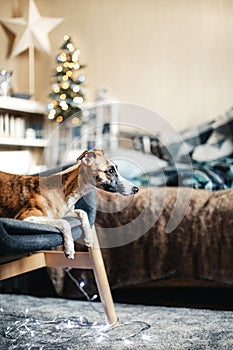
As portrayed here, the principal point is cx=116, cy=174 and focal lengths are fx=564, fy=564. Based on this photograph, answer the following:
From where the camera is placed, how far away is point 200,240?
8.57ft

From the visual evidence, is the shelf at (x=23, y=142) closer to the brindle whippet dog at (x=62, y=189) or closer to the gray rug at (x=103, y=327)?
the gray rug at (x=103, y=327)

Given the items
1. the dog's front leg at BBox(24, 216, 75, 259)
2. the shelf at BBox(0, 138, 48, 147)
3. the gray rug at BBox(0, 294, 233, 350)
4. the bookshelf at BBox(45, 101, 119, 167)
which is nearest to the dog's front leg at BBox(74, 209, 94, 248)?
the dog's front leg at BBox(24, 216, 75, 259)

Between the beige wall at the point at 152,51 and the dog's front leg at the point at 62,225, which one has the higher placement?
the beige wall at the point at 152,51

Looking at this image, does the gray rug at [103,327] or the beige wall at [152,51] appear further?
the beige wall at [152,51]

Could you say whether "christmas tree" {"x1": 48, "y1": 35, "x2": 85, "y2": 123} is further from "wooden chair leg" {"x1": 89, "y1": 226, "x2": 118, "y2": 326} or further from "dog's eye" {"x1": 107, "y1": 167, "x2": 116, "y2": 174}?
"dog's eye" {"x1": 107, "y1": 167, "x2": 116, "y2": 174}

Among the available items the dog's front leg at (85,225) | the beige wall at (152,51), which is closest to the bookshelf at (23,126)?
the beige wall at (152,51)

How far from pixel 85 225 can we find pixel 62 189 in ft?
0.58

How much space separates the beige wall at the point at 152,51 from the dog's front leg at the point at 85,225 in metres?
2.47

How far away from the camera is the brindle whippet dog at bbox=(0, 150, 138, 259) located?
213 cm

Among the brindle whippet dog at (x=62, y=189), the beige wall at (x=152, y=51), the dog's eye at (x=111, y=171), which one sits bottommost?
the brindle whippet dog at (x=62, y=189)

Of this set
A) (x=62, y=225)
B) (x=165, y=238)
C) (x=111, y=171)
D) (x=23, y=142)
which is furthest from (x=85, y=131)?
(x=62, y=225)

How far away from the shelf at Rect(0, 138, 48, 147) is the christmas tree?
232mm

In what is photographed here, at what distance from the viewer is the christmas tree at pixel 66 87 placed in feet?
14.7

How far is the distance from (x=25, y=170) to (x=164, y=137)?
3.85 ft
